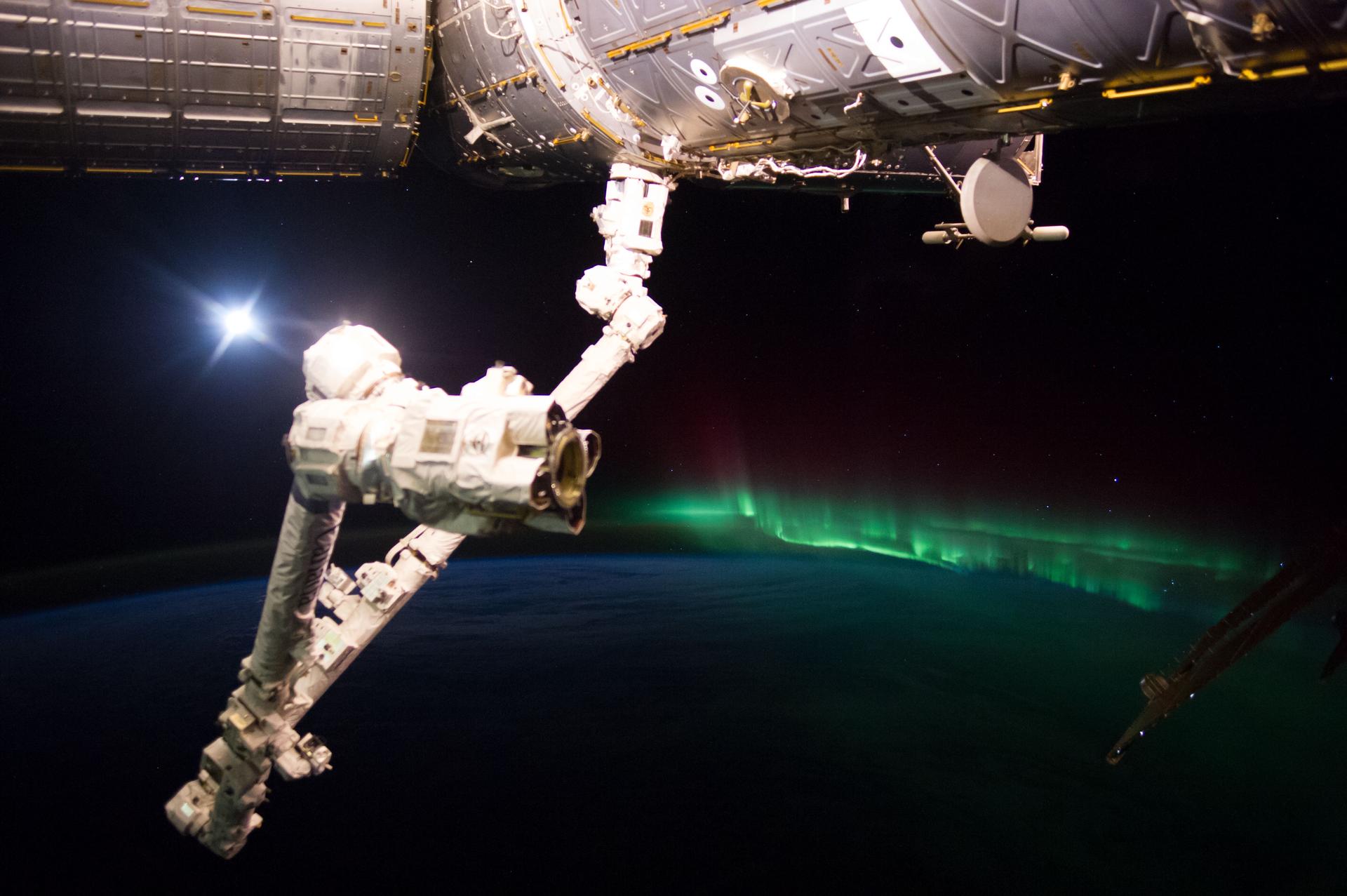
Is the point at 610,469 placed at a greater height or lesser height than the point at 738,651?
greater

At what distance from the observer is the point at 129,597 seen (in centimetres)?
1377

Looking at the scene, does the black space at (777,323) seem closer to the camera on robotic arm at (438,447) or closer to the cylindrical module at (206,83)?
the cylindrical module at (206,83)

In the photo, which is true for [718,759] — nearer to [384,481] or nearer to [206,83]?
[384,481]

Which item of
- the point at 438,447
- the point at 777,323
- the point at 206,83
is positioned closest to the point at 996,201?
the point at 438,447

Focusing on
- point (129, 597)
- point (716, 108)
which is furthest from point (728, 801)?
point (129, 597)

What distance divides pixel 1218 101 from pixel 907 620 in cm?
916

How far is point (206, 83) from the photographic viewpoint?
4.36 m

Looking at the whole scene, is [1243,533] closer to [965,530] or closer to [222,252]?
[965,530]

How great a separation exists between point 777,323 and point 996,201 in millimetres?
11282

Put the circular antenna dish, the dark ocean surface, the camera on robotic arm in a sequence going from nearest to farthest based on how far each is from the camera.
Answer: the camera on robotic arm
the circular antenna dish
the dark ocean surface

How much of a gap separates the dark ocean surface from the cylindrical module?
177 inches

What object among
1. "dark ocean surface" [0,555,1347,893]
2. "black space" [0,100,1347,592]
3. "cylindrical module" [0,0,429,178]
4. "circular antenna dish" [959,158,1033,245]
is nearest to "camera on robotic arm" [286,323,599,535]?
"circular antenna dish" [959,158,1033,245]

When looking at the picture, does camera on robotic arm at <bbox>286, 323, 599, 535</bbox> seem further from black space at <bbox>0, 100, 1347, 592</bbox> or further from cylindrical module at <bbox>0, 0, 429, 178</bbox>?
black space at <bbox>0, 100, 1347, 592</bbox>

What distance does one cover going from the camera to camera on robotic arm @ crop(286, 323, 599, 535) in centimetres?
222
